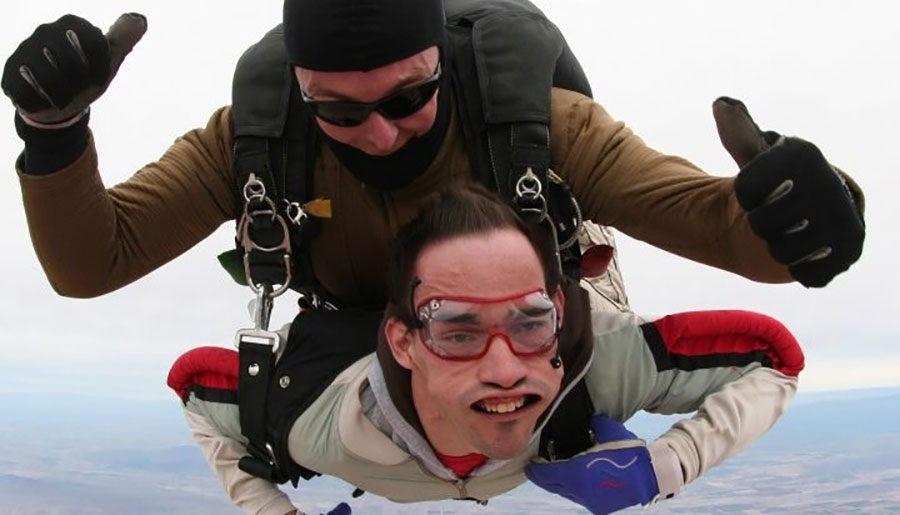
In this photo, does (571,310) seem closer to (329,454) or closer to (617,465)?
(617,465)

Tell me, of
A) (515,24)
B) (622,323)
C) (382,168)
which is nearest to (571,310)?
(622,323)

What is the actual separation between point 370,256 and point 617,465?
855 mm

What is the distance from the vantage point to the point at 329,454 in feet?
10.1

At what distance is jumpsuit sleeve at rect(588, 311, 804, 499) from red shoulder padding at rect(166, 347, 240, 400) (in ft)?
3.14

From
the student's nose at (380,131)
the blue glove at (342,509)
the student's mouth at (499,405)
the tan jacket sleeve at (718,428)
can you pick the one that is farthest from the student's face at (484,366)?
the blue glove at (342,509)

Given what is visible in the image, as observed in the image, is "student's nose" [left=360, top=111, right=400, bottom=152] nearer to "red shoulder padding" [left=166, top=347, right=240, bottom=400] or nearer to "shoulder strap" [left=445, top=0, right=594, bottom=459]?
"shoulder strap" [left=445, top=0, right=594, bottom=459]

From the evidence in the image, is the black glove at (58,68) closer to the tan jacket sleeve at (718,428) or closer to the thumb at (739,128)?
the thumb at (739,128)

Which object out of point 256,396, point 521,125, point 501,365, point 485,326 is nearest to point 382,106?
point 521,125

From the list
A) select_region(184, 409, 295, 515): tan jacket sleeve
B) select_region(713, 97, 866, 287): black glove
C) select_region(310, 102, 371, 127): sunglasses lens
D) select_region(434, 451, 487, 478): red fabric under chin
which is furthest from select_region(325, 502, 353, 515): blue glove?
select_region(713, 97, 866, 287): black glove

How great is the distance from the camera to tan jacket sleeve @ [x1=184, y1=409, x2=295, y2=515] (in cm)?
326

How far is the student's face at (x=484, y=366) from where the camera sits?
2.68 metres

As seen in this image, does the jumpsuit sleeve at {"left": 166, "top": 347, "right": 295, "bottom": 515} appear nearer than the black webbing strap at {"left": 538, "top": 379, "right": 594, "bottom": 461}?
No

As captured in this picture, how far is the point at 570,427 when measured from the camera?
301 cm

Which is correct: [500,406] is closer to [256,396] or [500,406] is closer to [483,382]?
[483,382]
